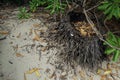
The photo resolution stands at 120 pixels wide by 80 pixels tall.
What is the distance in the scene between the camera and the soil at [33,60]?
3.13 m

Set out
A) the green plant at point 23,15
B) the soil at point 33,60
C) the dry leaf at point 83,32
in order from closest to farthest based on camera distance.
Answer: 1. the soil at point 33,60
2. the dry leaf at point 83,32
3. the green plant at point 23,15

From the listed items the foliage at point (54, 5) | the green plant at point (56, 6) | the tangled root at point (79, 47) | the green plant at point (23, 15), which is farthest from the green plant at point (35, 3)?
the tangled root at point (79, 47)

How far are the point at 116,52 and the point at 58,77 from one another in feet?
2.64

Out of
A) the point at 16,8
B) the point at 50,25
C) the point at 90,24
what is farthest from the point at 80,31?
the point at 16,8

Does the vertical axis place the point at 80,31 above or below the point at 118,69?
above

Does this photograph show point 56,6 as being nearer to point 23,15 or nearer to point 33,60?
point 23,15

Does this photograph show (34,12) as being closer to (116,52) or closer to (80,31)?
(80,31)

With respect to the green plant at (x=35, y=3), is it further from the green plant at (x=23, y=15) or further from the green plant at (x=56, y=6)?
the green plant at (x=56, y=6)

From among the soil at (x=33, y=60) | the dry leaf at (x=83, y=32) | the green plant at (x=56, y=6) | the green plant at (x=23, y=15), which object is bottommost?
the soil at (x=33, y=60)

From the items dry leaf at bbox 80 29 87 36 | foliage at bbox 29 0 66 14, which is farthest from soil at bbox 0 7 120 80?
dry leaf at bbox 80 29 87 36

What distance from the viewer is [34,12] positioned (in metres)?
3.92

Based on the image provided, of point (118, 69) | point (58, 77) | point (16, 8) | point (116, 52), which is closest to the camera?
point (116, 52)

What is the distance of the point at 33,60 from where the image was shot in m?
3.27

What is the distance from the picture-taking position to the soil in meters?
3.13
